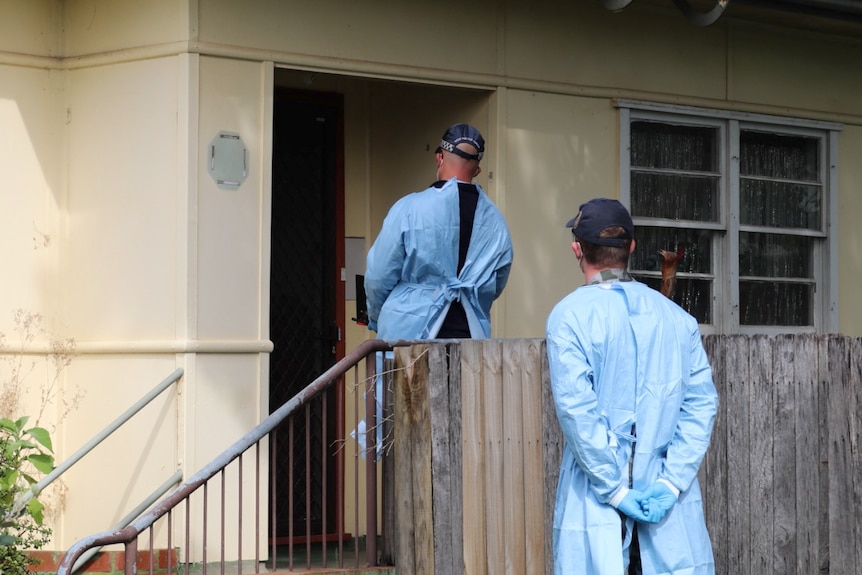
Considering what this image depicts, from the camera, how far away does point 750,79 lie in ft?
28.9

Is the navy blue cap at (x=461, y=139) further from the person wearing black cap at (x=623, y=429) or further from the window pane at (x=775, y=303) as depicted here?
the window pane at (x=775, y=303)

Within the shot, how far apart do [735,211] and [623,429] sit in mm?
4776

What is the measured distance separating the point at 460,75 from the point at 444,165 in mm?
1545

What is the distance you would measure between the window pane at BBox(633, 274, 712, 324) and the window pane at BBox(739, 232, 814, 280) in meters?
0.31

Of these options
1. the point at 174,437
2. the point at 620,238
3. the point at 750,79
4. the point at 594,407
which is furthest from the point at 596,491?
the point at 750,79

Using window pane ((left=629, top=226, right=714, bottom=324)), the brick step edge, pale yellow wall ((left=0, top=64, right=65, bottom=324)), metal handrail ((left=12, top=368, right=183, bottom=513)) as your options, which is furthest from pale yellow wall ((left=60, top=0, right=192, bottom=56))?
window pane ((left=629, top=226, right=714, bottom=324))

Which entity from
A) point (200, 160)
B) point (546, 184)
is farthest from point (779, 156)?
point (200, 160)

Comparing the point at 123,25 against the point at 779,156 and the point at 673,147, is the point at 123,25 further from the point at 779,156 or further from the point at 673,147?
the point at 779,156

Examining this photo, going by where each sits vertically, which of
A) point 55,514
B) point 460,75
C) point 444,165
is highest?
point 460,75

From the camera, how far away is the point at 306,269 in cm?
823

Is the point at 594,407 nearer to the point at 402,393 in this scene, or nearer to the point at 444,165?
the point at 402,393

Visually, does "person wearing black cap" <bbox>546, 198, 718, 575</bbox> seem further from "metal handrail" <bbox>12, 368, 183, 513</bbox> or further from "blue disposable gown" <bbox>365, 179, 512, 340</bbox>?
"metal handrail" <bbox>12, 368, 183, 513</bbox>

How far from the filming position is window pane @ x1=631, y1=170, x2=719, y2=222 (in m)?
8.51

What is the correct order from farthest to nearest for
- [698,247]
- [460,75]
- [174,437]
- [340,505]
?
[698,247], [460,75], [174,437], [340,505]
